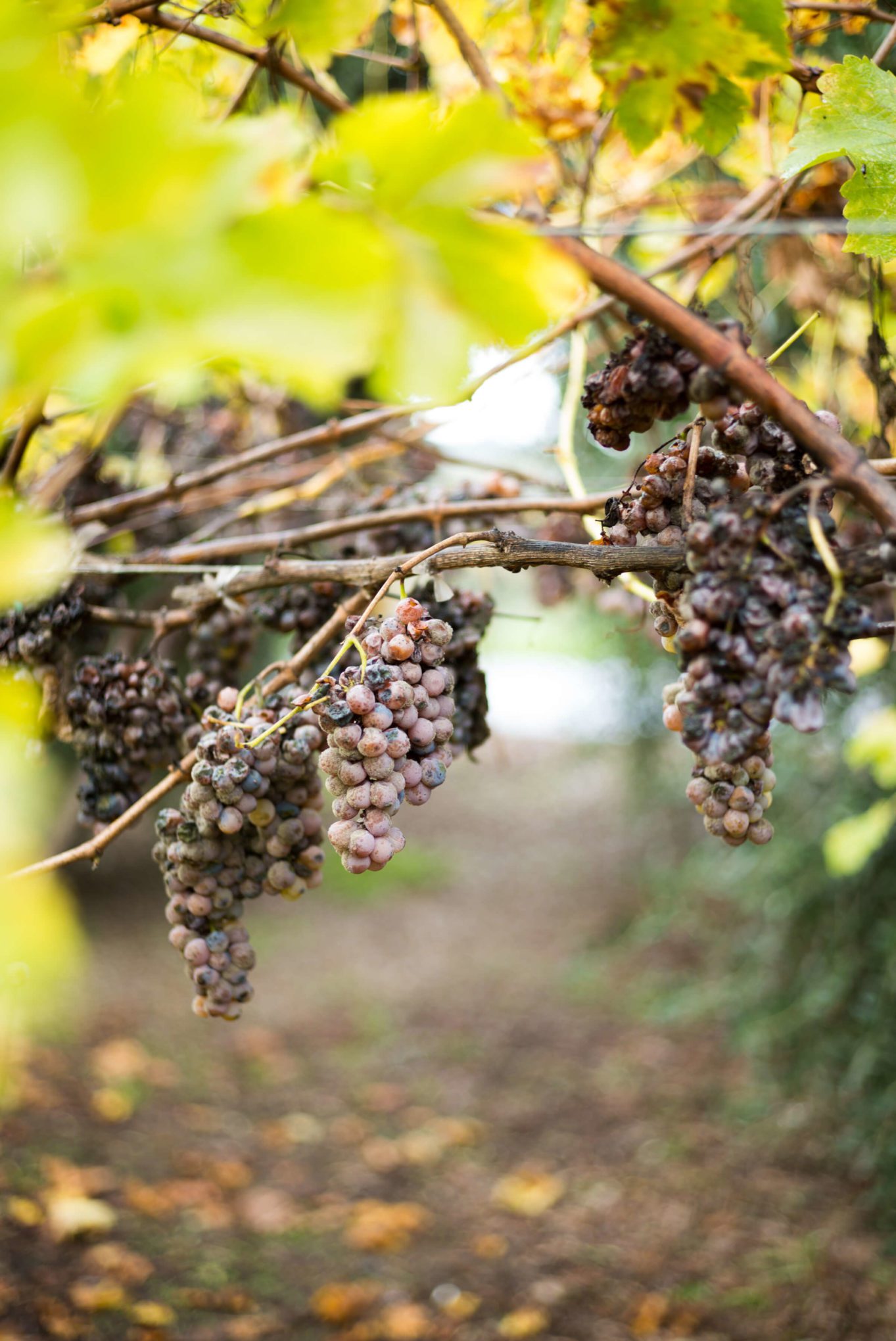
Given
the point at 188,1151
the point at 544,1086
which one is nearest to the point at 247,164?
the point at 188,1151

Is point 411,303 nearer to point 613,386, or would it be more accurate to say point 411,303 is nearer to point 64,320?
point 64,320

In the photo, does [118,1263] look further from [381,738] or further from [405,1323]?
[381,738]

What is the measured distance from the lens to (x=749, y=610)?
2.27 ft

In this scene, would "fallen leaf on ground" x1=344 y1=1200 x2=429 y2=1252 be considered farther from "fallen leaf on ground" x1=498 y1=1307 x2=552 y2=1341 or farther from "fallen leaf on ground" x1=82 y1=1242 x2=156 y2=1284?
"fallen leaf on ground" x1=82 y1=1242 x2=156 y2=1284

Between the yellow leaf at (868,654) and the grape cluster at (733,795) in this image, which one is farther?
the yellow leaf at (868,654)

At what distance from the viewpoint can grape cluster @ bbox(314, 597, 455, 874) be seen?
0.82 metres

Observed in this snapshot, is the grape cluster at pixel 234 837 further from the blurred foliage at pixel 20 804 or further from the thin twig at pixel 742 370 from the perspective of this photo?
the thin twig at pixel 742 370

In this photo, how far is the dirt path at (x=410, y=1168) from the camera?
2574mm

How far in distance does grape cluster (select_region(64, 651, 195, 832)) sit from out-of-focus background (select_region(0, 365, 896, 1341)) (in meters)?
0.55

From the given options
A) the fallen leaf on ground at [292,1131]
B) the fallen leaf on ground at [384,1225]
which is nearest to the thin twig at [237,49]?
the fallen leaf on ground at [384,1225]

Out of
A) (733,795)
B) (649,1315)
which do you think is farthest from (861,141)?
(649,1315)

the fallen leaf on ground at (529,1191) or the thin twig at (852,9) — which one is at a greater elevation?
the thin twig at (852,9)

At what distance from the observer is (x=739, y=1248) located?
2932mm

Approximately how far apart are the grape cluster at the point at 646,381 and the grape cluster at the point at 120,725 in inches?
26.1
